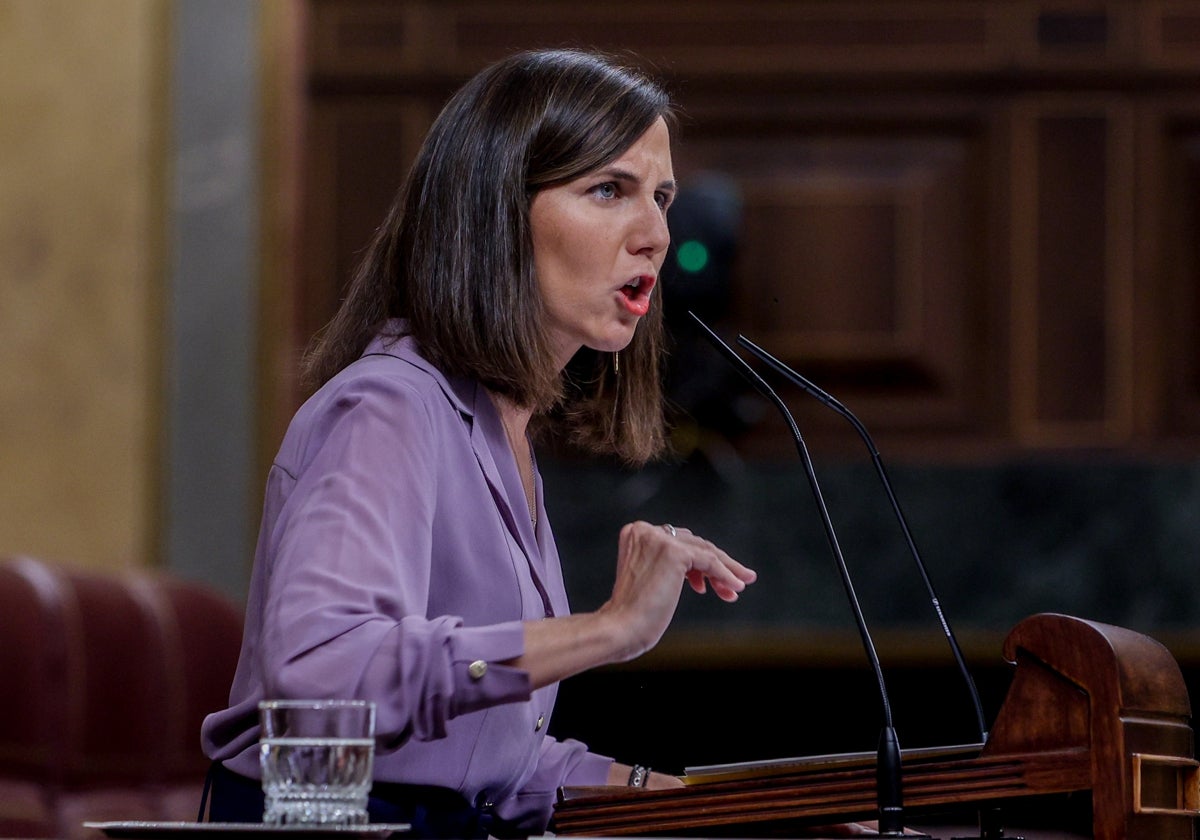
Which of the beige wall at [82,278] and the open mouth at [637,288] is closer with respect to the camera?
the open mouth at [637,288]

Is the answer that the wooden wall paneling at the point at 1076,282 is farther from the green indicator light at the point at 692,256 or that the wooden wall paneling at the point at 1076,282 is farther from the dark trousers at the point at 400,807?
the dark trousers at the point at 400,807

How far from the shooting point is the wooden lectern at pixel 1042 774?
56.6 inches

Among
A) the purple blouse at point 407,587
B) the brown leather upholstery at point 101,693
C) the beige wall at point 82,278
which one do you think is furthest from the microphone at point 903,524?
the beige wall at point 82,278

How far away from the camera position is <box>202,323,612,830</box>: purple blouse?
4.62 feet

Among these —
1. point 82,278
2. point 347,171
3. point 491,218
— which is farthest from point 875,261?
point 491,218

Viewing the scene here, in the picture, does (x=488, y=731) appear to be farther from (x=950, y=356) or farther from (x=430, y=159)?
(x=950, y=356)

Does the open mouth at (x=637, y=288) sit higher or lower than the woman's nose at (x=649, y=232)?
lower

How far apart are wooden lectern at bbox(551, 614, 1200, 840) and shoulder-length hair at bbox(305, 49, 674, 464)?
474 mm

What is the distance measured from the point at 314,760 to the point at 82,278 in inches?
124

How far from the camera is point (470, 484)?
1.69 meters

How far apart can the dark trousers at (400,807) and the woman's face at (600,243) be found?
1.65 ft

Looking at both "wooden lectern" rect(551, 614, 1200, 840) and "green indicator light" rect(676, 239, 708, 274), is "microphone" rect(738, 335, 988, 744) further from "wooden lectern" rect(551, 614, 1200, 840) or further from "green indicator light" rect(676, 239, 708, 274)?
"green indicator light" rect(676, 239, 708, 274)

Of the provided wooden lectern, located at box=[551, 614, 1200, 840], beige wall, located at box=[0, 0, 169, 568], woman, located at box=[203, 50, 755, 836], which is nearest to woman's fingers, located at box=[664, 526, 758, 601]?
woman, located at box=[203, 50, 755, 836]

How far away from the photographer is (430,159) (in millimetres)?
1837
